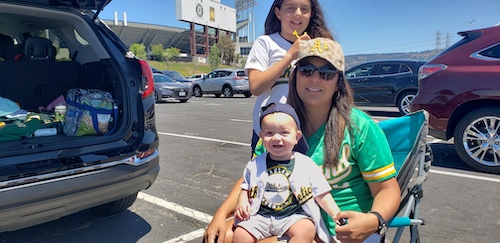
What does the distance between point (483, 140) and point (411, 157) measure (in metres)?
3.10

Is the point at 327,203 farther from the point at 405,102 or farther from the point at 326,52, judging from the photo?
the point at 405,102

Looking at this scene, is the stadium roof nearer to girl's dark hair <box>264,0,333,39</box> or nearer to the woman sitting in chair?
→ girl's dark hair <box>264,0,333,39</box>

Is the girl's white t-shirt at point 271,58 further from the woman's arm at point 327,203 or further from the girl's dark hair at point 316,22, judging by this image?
the woman's arm at point 327,203

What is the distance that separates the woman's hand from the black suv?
1.53m

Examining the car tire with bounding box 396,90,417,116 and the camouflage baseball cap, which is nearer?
the camouflage baseball cap

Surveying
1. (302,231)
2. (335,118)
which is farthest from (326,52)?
(302,231)

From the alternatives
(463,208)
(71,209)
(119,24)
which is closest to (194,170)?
(71,209)

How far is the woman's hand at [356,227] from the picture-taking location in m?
1.44

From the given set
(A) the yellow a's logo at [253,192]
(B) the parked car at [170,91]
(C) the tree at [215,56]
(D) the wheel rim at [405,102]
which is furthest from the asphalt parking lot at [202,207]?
(C) the tree at [215,56]

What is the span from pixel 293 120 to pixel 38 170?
1.49m

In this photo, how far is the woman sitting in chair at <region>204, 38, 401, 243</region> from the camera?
5.18 feet

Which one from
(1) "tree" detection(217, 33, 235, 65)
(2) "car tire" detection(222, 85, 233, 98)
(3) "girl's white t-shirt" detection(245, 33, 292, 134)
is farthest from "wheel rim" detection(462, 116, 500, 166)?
(1) "tree" detection(217, 33, 235, 65)

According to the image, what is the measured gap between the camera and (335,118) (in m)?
1.67

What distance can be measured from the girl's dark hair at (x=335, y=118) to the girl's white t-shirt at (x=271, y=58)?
1.03 feet
